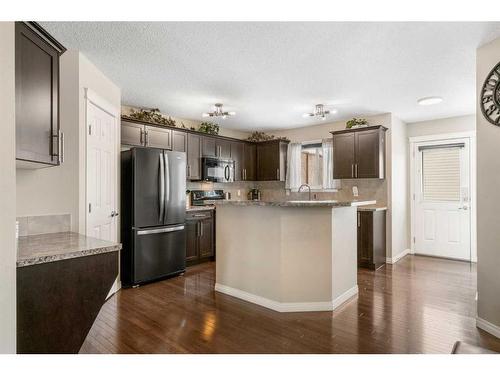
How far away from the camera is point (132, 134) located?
13.9ft

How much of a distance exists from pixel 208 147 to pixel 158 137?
109 cm

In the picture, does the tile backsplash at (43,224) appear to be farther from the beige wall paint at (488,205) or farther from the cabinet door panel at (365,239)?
the cabinet door panel at (365,239)

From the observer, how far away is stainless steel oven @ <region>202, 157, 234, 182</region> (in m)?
5.32

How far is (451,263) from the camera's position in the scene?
4.89 m

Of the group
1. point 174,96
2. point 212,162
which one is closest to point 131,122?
point 174,96

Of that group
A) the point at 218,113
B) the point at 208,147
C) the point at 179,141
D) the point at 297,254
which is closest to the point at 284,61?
the point at 218,113

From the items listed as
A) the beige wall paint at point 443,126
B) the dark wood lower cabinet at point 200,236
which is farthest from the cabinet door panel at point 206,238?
the beige wall paint at point 443,126

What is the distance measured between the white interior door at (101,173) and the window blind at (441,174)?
17.4ft

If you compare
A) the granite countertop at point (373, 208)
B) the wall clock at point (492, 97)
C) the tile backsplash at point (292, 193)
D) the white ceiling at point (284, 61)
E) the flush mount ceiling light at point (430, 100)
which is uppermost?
the white ceiling at point (284, 61)

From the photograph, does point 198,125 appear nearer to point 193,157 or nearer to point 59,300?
point 193,157

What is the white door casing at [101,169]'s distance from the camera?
9.83 ft

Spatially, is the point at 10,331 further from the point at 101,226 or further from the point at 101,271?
the point at 101,226

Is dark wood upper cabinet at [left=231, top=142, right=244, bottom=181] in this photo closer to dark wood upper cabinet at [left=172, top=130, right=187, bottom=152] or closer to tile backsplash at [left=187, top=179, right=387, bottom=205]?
tile backsplash at [left=187, top=179, right=387, bottom=205]
